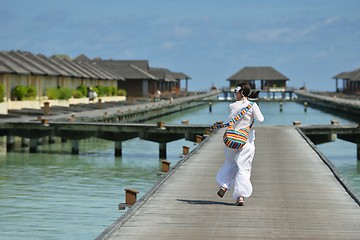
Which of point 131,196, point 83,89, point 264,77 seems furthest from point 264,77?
point 131,196

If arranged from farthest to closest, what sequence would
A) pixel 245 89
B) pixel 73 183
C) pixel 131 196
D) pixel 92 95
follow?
pixel 92 95 < pixel 73 183 < pixel 131 196 < pixel 245 89

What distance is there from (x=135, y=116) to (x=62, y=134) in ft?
85.5

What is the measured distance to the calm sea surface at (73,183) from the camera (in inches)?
682

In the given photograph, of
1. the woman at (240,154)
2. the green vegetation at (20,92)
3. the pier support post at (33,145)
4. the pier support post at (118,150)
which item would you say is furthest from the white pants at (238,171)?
the green vegetation at (20,92)

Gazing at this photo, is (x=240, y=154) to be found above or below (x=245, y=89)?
below

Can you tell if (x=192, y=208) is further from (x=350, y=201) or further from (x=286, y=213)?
(x=350, y=201)

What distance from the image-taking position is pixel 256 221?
1182 centimetres

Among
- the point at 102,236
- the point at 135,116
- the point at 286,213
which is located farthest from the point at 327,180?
the point at 135,116

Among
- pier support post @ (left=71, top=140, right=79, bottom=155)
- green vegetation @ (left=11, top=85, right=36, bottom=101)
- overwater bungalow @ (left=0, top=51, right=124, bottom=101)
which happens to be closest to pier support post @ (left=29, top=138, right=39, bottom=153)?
pier support post @ (left=71, top=140, right=79, bottom=155)

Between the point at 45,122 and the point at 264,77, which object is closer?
the point at 45,122

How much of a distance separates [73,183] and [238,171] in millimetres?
13046

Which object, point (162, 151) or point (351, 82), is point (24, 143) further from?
point (351, 82)

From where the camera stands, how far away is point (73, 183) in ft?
84.0

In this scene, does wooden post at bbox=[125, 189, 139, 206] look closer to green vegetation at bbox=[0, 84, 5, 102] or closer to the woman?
the woman
